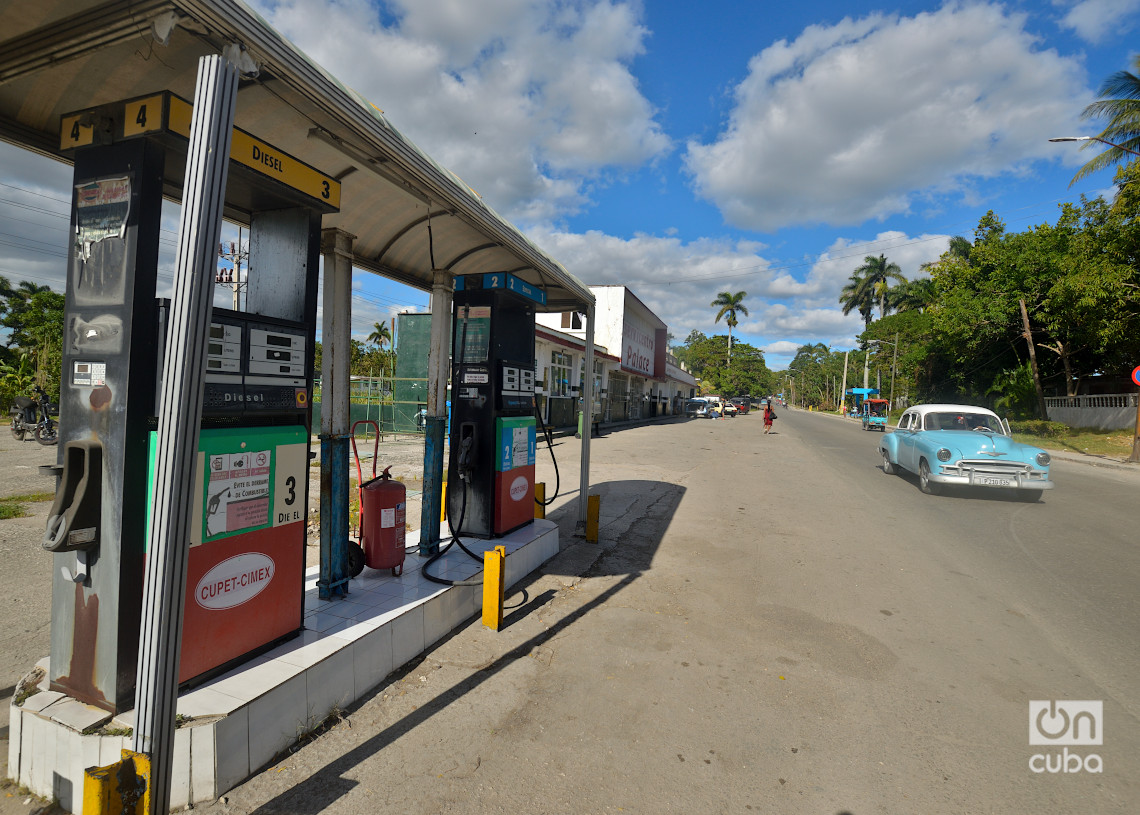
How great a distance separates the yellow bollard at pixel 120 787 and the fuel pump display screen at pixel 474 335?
3822 millimetres

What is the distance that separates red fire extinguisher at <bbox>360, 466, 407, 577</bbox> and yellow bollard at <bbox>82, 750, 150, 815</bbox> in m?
2.25

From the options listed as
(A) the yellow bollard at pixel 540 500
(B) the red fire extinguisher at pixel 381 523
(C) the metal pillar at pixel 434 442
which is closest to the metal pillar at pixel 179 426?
(B) the red fire extinguisher at pixel 381 523

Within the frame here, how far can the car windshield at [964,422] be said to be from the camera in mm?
10258

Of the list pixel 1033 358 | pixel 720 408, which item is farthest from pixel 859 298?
pixel 1033 358

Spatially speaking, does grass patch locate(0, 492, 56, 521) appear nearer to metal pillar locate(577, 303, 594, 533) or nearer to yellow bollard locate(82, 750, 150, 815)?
metal pillar locate(577, 303, 594, 533)

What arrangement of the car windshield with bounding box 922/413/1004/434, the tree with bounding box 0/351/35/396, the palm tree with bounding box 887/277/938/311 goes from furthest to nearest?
the palm tree with bounding box 887/277/938/311 < the tree with bounding box 0/351/35/396 < the car windshield with bounding box 922/413/1004/434

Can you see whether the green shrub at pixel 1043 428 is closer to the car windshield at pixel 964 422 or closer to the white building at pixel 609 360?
the car windshield at pixel 964 422

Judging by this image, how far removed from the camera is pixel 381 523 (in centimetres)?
414

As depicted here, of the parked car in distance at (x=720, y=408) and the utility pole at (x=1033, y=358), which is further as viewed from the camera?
the parked car in distance at (x=720, y=408)

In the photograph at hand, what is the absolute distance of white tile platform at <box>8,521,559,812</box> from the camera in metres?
2.31

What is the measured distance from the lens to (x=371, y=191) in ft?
13.5

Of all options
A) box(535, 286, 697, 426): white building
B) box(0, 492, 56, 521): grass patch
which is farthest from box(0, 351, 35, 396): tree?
box(535, 286, 697, 426): white building

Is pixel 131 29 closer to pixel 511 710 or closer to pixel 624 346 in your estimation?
pixel 511 710

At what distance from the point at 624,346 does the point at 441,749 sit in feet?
106
